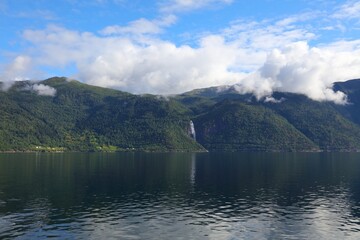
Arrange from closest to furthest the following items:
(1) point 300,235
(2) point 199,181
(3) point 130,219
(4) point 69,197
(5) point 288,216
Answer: (1) point 300,235 < (3) point 130,219 < (5) point 288,216 < (4) point 69,197 < (2) point 199,181

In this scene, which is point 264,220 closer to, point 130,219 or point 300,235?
point 300,235

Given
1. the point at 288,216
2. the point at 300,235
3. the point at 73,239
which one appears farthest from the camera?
the point at 288,216

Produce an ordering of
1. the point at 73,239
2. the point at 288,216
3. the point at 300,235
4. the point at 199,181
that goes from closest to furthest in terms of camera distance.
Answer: the point at 73,239, the point at 300,235, the point at 288,216, the point at 199,181

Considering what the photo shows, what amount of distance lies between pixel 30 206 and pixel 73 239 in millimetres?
40460

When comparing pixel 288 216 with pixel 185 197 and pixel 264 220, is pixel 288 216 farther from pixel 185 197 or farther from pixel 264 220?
pixel 185 197

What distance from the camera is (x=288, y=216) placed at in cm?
10450

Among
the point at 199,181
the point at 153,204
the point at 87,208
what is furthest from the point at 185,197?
the point at 199,181

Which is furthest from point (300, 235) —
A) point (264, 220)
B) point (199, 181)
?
point (199, 181)

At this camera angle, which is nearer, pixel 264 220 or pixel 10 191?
pixel 264 220

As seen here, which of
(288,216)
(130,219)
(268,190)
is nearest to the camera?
(130,219)

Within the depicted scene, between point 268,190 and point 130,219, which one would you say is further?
point 268,190

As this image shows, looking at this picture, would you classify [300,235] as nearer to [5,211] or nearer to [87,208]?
[87,208]

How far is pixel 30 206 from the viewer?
371 feet

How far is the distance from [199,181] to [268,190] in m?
38.2
